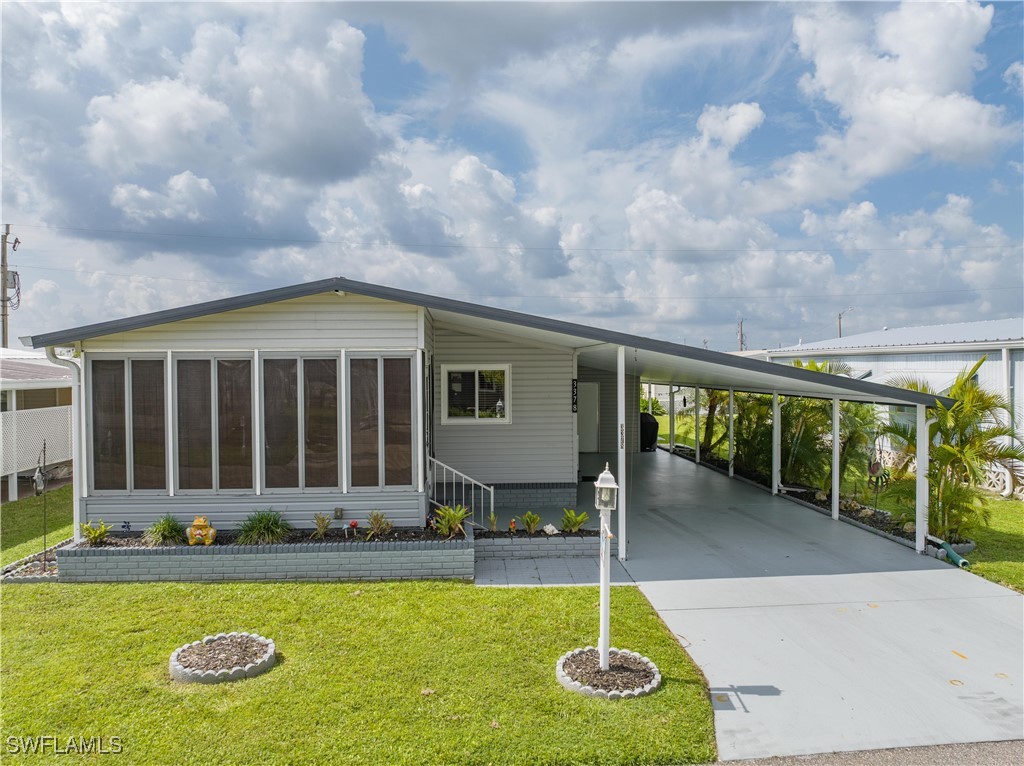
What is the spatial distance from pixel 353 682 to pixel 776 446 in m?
9.98

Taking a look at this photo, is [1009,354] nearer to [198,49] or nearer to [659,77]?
[659,77]

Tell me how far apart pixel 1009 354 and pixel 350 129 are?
15025 mm

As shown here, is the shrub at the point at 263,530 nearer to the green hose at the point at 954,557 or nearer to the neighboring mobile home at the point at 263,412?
the neighboring mobile home at the point at 263,412

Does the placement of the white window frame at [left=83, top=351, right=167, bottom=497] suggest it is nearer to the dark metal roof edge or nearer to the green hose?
the dark metal roof edge

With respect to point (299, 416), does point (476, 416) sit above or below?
below

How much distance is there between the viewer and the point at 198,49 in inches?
484

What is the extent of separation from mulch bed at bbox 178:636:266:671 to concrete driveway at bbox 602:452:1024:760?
3.68m

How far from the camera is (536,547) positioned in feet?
26.8

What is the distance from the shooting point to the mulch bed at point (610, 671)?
4.72 m

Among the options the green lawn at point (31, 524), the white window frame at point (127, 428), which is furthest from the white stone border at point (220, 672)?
the green lawn at point (31, 524)

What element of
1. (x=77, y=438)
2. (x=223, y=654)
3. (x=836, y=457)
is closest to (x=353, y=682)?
(x=223, y=654)

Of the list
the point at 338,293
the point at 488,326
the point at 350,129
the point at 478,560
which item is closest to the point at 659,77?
the point at 350,129

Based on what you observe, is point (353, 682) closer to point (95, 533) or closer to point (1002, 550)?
point (95, 533)
